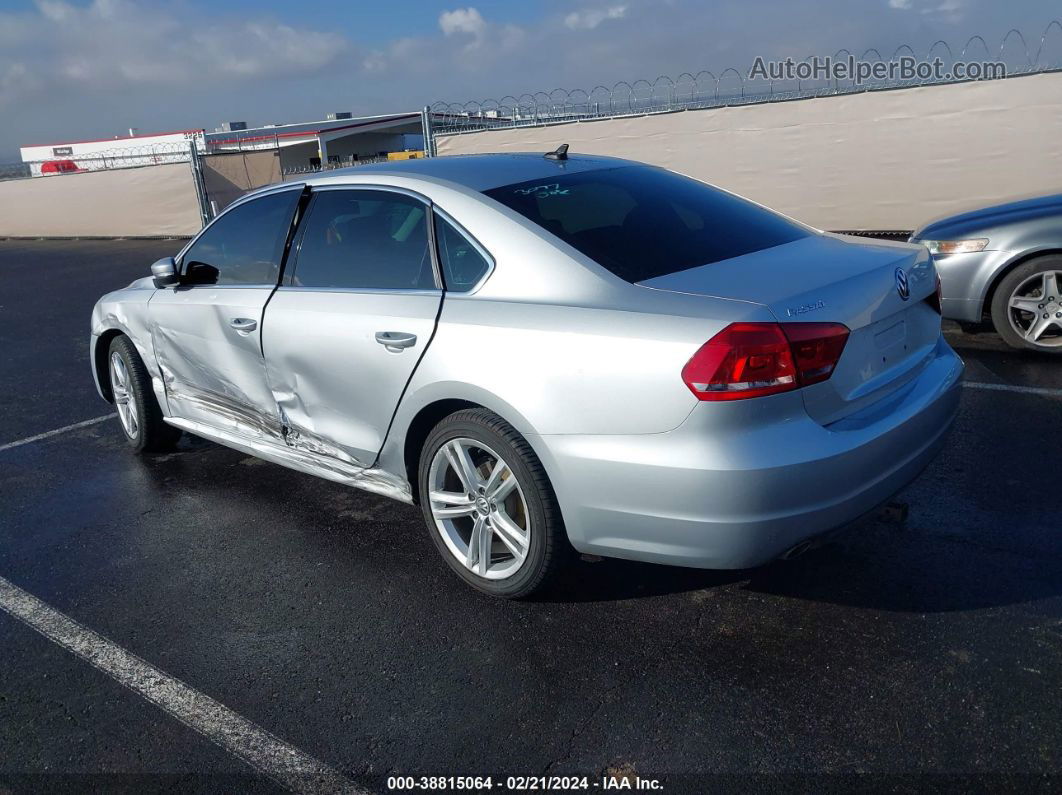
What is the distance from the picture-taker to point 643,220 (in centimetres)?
352

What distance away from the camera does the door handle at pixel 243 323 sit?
13.6 feet

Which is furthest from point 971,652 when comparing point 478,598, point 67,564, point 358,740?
point 67,564

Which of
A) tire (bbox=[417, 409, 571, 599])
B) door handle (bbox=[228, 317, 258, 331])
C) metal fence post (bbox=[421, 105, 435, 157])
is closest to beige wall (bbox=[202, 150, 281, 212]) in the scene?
metal fence post (bbox=[421, 105, 435, 157])

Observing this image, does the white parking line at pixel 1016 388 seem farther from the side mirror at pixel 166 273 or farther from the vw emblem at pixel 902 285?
the side mirror at pixel 166 273

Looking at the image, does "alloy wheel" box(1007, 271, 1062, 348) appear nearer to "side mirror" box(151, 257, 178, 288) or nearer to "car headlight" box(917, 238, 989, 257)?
"car headlight" box(917, 238, 989, 257)

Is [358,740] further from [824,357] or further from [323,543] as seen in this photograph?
[824,357]

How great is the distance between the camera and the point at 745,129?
12.2 meters

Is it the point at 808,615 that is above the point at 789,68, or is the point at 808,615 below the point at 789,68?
below

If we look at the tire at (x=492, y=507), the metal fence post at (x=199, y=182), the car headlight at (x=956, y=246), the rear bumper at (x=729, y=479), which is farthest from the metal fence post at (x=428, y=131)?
the rear bumper at (x=729, y=479)

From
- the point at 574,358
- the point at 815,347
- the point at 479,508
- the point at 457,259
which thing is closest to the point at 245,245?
the point at 457,259

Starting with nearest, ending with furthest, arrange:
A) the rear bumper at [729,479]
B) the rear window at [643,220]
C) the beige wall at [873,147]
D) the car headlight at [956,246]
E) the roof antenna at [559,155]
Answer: the rear bumper at [729,479]
the rear window at [643,220]
the roof antenna at [559,155]
the car headlight at [956,246]
the beige wall at [873,147]

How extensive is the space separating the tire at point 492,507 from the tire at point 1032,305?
438 cm

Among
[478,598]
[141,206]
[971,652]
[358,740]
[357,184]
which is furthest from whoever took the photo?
[141,206]

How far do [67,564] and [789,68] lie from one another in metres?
10.4
